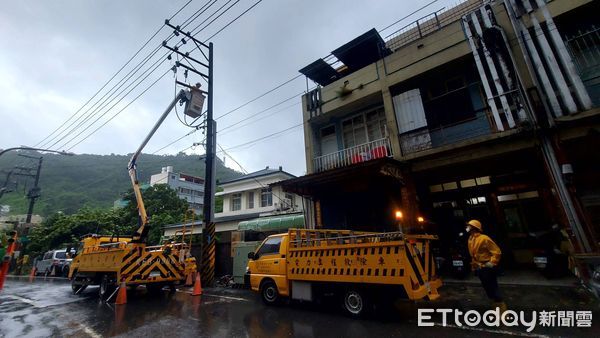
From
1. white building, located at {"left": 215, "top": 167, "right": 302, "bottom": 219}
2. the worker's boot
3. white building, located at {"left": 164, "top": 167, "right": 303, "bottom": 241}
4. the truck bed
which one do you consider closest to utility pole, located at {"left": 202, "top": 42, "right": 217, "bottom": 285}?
the truck bed

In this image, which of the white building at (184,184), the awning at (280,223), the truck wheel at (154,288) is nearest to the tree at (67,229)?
the awning at (280,223)

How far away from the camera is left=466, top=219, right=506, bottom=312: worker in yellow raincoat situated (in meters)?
5.09

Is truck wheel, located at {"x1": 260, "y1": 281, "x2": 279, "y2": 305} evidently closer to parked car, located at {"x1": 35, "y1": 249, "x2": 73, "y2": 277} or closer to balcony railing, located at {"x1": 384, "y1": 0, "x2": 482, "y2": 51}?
balcony railing, located at {"x1": 384, "y1": 0, "x2": 482, "y2": 51}

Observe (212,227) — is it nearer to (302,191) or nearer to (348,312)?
(302,191)

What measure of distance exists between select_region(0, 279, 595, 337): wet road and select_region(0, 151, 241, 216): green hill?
2009 inches

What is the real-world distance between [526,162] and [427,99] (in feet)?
14.2

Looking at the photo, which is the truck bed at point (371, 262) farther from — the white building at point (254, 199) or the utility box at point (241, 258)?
the white building at point (254, 199)

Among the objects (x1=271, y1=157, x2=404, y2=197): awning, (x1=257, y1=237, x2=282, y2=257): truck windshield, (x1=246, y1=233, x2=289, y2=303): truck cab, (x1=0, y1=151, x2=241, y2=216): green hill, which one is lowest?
(x1=246, y1=233, x2=289, y2=303): truck cab

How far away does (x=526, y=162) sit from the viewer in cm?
987

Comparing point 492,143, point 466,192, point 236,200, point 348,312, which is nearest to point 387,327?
point 348,312

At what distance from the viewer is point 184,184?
57.2 meters

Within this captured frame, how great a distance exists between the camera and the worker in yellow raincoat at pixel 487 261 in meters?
5.09

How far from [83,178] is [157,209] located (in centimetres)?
5482

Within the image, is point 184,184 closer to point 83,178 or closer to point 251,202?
point 83,178
